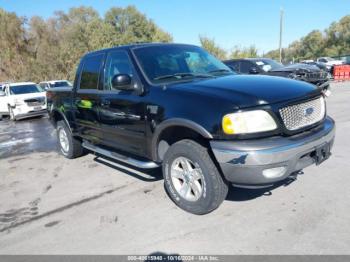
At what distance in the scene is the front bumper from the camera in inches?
126

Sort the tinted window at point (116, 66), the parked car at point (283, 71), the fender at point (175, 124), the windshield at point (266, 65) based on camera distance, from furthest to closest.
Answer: the windshield at point (266, 65) < the parked car at point (283, 71) < the tinted window at point (116, 66) < the fender at point (175, 124)

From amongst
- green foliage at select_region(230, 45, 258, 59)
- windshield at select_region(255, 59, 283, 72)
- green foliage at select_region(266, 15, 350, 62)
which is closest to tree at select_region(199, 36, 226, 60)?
green foliage at select_region(230, 45, 258, 59)

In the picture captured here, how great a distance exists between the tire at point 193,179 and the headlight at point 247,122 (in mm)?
429

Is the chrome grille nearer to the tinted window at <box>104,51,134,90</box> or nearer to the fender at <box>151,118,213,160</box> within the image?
the fender at <box>151,118,213,160</box>

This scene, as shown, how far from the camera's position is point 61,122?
6.86m

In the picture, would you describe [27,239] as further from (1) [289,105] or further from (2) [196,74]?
(1) [289,105]

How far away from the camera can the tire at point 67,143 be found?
21.5 feet

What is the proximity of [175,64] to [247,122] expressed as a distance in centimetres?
167

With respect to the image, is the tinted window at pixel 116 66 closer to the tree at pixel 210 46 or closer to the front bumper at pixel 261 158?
the front bumper at pixel 261 158

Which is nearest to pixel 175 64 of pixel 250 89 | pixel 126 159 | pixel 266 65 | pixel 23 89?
pixel 250 89

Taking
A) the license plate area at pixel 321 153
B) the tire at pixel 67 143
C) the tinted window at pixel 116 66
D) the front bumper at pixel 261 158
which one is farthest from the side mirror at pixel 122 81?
the tire at pixel 67 143

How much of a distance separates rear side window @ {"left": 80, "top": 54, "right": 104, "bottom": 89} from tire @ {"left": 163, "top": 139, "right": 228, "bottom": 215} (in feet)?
6.84

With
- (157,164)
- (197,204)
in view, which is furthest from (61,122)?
(197,204)

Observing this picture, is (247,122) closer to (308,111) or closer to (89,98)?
(308,111)
